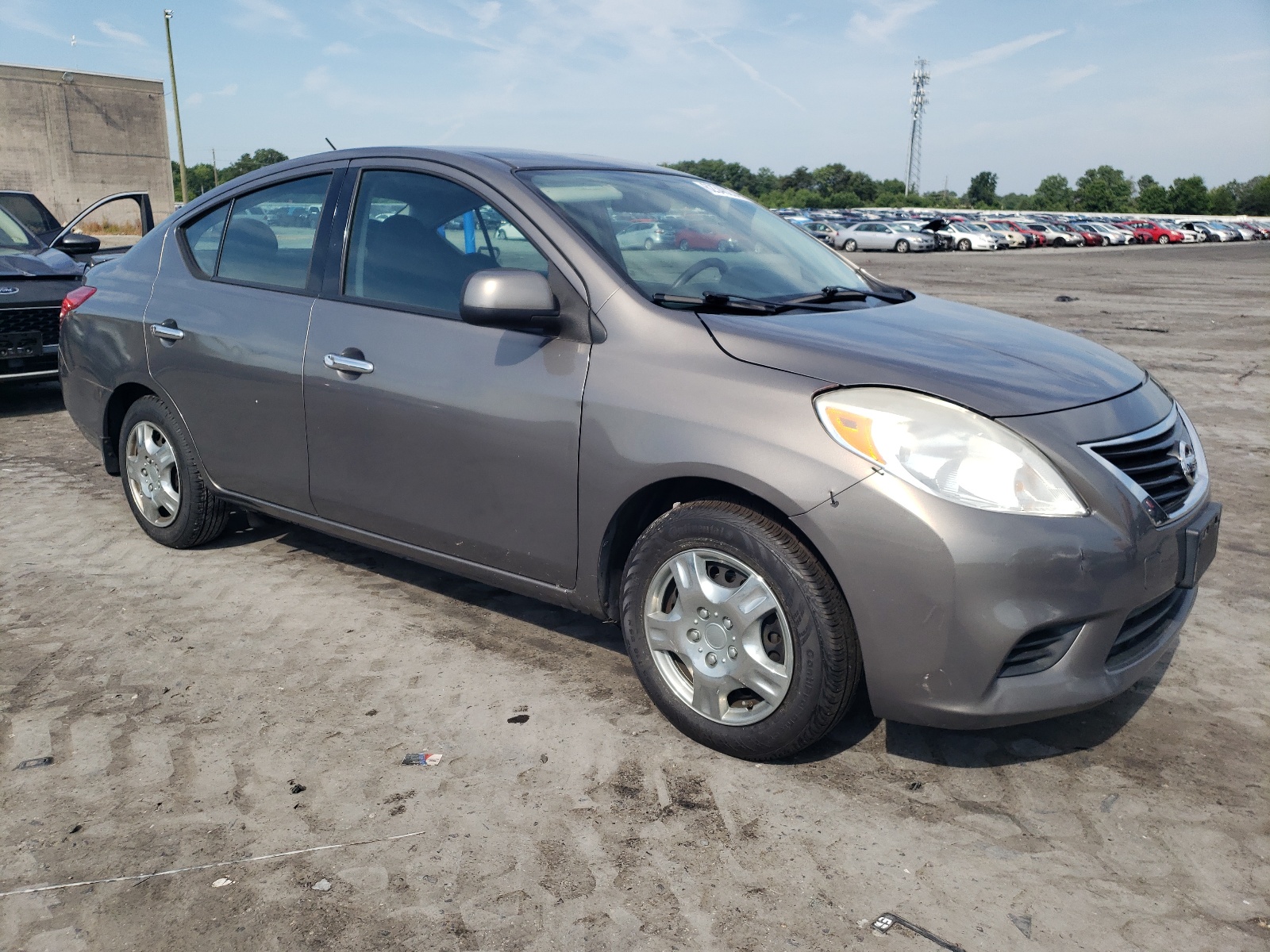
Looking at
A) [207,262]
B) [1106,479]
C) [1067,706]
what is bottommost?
[1067,706]

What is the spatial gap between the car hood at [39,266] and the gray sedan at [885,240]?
4122 centimetres

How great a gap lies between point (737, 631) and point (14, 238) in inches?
330

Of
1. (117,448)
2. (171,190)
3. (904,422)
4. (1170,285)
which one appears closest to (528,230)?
(904,422)

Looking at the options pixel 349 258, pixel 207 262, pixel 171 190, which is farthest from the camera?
pixel 171 190

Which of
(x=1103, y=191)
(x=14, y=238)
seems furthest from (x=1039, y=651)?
(x=1103, y=191)

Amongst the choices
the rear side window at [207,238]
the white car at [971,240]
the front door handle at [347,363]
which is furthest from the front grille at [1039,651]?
the white car at [971,240]

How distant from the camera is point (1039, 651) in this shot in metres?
2.75

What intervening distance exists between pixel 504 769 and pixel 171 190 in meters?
55.7

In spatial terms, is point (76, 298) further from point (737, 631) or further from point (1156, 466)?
point (1156, 466)

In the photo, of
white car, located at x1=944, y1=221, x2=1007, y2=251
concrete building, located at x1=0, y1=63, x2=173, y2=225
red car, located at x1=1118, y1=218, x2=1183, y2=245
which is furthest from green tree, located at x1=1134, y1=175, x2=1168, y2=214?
concrete building, located at x1=0, y1=63, x2=173, y2=225

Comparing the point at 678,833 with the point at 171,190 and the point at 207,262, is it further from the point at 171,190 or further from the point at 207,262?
the point at 171,190

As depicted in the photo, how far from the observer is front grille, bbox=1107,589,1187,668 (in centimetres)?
287

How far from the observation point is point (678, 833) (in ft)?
9.01

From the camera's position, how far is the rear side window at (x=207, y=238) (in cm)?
454
